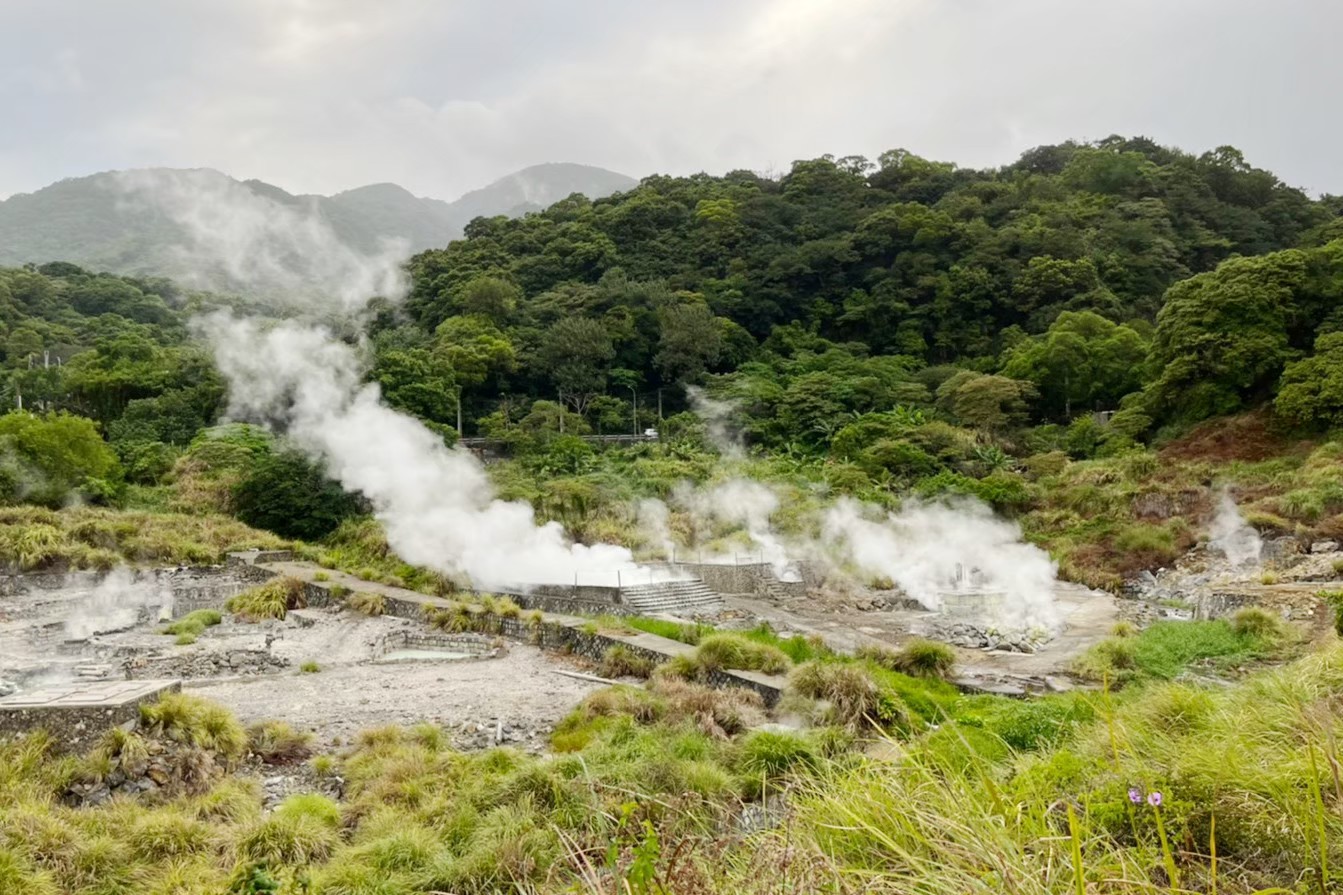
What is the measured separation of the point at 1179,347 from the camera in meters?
26.3

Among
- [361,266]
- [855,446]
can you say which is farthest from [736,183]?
[361,266]

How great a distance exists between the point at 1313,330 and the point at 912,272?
65.3 ft

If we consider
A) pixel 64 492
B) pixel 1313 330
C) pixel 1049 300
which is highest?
pixel 1049 300

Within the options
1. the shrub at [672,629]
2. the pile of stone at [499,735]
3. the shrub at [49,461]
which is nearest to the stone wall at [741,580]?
the shrub at [672,629]

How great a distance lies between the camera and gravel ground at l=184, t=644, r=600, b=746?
30.5 ft

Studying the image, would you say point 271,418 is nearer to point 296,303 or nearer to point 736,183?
point 736,183

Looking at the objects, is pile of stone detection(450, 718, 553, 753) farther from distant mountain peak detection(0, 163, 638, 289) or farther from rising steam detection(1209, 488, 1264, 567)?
distant mountain peak detection(0, 163, 638, 289)

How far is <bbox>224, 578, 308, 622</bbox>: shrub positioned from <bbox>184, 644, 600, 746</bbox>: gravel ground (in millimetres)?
5048

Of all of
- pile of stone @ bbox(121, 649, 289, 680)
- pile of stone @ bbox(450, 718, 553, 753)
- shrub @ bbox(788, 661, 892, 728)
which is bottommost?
pile of stone @ bbox(121, 649, 289, 680)

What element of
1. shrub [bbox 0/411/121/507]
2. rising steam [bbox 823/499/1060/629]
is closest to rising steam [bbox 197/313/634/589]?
shrub [bbox 0/411/121/507]

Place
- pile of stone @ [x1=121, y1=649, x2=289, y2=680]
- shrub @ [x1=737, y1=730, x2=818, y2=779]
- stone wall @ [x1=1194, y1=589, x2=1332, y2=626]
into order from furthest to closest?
stone wall @ [x1=1194, y1=589, x2=1332, y2=626] → pile of stone @ [x1=121, y1=649, x2=289, y2=680] → shrub @ [x1=737, y1=730, x2=818, y2=779]

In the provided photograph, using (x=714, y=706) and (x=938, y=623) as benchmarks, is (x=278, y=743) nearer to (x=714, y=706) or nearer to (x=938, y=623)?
(x=714, y=706)

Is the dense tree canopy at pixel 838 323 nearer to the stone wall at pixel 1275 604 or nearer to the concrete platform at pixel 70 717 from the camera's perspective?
the stone wall at pixel 1275 604

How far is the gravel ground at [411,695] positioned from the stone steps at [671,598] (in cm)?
379
